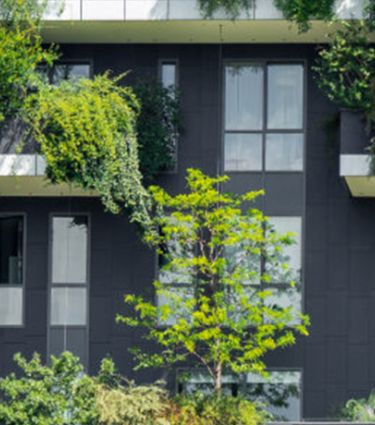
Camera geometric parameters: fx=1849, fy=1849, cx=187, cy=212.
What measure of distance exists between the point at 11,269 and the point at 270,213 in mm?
4491

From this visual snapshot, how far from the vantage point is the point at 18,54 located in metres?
29.1

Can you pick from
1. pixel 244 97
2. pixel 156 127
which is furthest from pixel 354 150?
pixel 156 127

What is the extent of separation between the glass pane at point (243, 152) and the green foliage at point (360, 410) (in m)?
4.23

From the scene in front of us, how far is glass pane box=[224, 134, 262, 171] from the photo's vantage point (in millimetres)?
31000

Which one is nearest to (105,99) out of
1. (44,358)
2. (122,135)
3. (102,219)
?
(122,135)

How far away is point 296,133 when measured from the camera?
3106 centimetres

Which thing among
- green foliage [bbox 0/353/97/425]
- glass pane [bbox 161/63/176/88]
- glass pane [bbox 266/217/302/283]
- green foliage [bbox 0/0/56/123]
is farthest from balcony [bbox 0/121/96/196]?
glass pane [bbox 266/217/302/283]

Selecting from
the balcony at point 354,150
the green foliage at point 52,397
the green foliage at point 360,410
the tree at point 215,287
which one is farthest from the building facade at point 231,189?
the green foliage at point 52,397

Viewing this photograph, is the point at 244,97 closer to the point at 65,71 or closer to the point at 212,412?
the point at 65,71

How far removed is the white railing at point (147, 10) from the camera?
29.8 metres

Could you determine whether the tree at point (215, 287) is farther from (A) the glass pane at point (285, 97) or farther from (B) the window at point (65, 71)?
(B) the window at point (65, 71)

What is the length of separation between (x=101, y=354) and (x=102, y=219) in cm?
228

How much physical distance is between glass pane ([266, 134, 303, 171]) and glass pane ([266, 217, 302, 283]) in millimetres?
882

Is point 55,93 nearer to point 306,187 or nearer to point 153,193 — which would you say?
point 153,193
